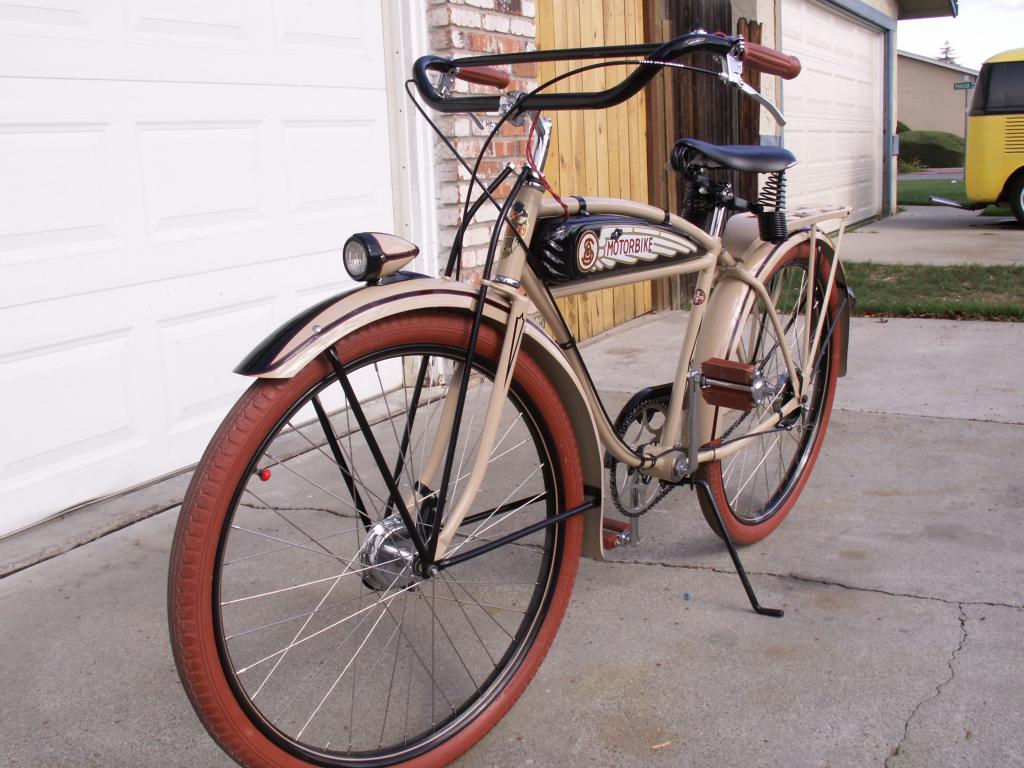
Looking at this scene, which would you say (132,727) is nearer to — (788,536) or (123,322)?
(123,322)

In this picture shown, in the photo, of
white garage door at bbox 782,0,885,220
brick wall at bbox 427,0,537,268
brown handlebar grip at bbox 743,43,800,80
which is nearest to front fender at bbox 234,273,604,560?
brown handlebar grip at bbox 743,43,800,80

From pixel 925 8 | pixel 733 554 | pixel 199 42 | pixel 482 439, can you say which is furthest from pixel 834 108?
pixel 482 439

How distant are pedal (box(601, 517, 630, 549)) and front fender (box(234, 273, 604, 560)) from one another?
0.49 ft

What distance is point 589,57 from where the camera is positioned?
6.56 ft

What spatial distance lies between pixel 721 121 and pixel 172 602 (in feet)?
22.6

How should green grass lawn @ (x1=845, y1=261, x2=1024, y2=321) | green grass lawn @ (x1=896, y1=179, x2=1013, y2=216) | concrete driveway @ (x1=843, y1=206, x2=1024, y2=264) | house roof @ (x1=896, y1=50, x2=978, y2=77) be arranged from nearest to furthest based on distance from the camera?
green grass lawn @ (x1=845, y1=261, x2=1024, y2=321), concrete driveway @ (x1=843, y1=206, x2=1024, y2=264), green grass lawn @ (x1=896, y1=179, x2=1013, y2=216), house roof @ (x1=896, y1=50, x2=978, y2=77)

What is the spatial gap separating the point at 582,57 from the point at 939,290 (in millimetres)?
6083

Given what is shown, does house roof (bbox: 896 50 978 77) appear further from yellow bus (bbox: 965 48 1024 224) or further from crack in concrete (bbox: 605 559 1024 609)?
crack in concrete (bbox: 605 559 1024 609)

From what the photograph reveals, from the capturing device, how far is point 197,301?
3885mm

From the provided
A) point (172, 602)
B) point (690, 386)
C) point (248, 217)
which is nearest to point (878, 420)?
point (690, 386)

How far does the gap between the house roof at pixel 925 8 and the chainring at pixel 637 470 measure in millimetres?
13786

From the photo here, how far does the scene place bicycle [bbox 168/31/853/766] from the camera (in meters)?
1.85

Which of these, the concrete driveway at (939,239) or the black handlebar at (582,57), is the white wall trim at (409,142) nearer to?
the black handlebar at (582,57)

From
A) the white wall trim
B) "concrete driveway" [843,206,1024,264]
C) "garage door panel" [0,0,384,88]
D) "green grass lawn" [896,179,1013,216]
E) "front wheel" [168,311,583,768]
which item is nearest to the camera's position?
"front wheel" [168,311,583,768]
